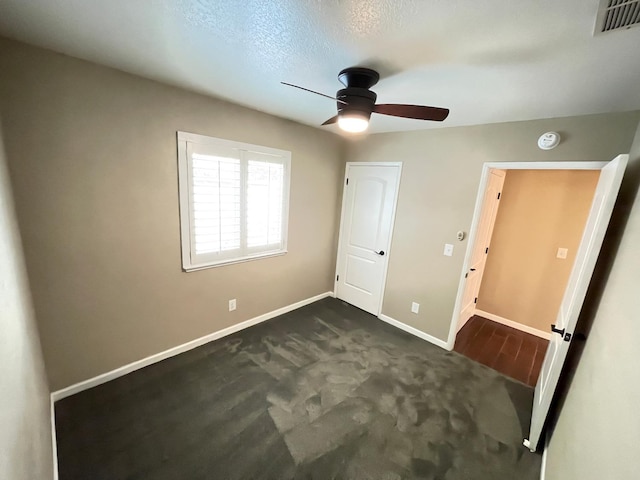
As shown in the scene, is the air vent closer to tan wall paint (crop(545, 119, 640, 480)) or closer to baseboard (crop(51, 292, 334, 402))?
tan wall paint (crop(545, 119, 640, 480))

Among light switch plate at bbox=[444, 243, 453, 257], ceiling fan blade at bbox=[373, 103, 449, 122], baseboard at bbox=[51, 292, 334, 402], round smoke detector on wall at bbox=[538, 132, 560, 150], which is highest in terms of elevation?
round smoke detector on wall at bbox=[538, 132, 560, 150]

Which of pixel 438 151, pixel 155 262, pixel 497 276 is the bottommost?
pixel 497 276

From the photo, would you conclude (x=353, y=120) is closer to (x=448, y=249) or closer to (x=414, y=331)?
(x=448, y=249)

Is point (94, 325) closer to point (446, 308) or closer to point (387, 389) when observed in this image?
point (387, 389)

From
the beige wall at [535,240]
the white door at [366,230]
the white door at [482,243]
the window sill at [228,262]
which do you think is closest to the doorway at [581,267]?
the white door at [482,243]

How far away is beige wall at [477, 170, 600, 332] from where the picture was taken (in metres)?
3.04

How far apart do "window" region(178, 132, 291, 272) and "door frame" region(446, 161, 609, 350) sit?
6.70 ft

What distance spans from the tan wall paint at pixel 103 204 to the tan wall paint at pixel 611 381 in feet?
9.00

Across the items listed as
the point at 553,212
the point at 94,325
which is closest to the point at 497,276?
the point at 553,212

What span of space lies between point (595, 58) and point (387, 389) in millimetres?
2542

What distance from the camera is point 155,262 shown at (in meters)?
2.22

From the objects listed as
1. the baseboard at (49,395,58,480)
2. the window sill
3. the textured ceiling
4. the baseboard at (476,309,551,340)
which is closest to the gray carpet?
the baseboard at (49,395,58,480)

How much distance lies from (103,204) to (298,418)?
214 centimetres

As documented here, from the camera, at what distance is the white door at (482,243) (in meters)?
2.79
